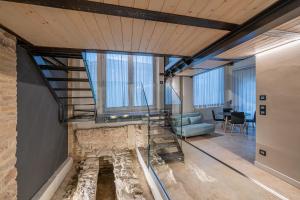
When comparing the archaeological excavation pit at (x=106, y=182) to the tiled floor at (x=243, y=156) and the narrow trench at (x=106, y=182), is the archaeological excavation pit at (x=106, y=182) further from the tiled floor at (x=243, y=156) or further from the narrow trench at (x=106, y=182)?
the tiled floor at (x=243, y=156)

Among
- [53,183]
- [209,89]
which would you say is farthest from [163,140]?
[209,89]

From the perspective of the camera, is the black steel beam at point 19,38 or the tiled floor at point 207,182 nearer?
the black steel beam at point 19,38

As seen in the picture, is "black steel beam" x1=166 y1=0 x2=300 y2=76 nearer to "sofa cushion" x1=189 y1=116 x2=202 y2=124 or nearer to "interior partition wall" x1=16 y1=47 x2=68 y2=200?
"interior partition wall" x1=16 y1=47 x2=68 y2=200

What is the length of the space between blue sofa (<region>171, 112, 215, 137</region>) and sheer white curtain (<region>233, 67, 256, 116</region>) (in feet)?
10.9

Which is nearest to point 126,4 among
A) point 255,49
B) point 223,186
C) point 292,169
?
point 255,49

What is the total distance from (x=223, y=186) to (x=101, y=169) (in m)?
3.14

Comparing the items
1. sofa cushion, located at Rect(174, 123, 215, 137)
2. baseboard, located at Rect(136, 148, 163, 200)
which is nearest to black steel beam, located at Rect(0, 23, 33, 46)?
baseboard, located at Rect(136, 148, 163, 200)

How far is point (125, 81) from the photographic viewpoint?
5.27 m

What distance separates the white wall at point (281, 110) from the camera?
2469 millimetres

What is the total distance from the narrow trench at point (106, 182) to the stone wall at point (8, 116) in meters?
1.48

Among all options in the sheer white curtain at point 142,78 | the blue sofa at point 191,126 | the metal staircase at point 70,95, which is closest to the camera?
the metal staircase at point 70,95

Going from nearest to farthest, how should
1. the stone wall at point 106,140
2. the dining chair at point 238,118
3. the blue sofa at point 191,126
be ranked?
the stone wall at point 106,140, the blue sofa at point 191,126, the dining chair at point 238,118

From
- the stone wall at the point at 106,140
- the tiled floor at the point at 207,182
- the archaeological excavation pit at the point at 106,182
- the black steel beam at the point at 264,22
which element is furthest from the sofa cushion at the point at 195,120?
the black steel beam at the point at 264,22

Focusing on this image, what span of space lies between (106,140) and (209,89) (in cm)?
578
